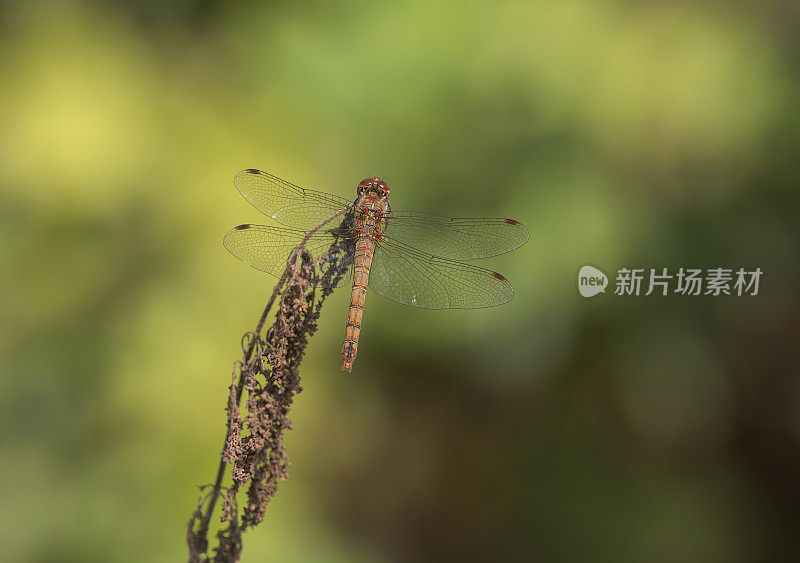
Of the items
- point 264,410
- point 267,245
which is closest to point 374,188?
point 267,245

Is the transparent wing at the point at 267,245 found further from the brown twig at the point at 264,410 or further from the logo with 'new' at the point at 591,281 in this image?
the logo with 'new' at the point at 591,281

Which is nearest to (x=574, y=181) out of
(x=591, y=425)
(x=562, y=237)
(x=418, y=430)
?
(x=562, y=237)

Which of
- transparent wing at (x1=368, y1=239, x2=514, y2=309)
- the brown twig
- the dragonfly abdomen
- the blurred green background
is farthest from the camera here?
the blurred green background

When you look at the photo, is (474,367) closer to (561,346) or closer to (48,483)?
(561,346)

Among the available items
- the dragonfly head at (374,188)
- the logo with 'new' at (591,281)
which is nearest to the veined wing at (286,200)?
the dragonfly head at (374,188)

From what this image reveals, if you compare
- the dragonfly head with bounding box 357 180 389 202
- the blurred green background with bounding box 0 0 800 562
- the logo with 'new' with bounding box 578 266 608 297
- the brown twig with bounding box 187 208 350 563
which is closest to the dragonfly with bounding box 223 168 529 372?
the dragonfly head with bounding box 357 180 389 202

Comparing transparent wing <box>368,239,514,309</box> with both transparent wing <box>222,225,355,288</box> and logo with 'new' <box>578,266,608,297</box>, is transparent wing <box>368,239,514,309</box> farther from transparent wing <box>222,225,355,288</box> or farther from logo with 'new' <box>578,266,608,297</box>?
logo with 'new' <box>578,266,608,297</box>

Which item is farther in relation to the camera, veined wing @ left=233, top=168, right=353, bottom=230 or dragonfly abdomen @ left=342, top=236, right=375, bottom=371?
veined wing @ left=233, top=168, right=353, bottom=230
